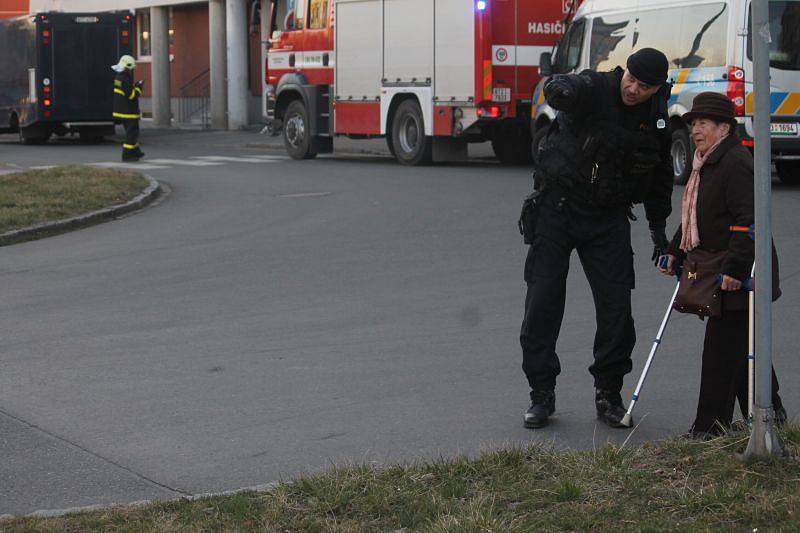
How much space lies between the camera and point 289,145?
86.2 ft

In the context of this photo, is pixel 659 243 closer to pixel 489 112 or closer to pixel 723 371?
pixel 723 371

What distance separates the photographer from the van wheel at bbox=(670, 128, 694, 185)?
56.4 ft

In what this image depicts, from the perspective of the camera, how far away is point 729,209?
5.64 meters

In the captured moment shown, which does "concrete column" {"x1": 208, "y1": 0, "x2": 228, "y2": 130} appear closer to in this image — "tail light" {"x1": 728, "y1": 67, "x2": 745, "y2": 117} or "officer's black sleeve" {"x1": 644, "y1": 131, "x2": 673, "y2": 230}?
"tail light" {"x1": 728, "y1": 67, "x2": 745, "y2": 117}

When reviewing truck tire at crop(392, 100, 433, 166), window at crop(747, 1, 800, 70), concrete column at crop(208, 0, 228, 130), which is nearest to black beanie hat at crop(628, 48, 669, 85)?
window at crop(747, 1, 800, 70)

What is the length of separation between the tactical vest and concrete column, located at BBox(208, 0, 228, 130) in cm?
3442

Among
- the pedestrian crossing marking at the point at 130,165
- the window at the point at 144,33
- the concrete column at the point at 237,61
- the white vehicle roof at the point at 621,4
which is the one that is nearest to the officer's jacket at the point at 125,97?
the pedestrian crossing marking at the point at 130,165

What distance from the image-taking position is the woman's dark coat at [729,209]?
5.55 meters

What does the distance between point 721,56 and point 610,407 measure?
11728mm

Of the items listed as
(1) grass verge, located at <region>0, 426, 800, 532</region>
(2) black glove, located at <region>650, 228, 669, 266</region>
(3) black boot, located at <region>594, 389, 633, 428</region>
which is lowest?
(3) black boot, located at <region>594, 389, 633, 428</region>

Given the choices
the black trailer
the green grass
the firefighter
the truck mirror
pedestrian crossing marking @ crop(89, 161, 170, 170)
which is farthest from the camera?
the black trailer

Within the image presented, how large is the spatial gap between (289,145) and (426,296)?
54.7 feet

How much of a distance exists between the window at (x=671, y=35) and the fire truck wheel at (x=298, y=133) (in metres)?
7.34

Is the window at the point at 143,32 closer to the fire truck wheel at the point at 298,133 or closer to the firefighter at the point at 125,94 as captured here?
the fire truck wheel at the point at 298,133
